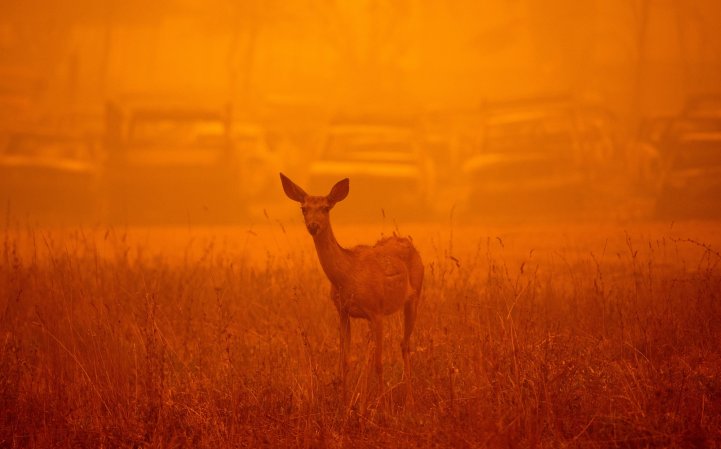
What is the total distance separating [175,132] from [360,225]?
3.63 metres

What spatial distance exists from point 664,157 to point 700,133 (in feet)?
2.27

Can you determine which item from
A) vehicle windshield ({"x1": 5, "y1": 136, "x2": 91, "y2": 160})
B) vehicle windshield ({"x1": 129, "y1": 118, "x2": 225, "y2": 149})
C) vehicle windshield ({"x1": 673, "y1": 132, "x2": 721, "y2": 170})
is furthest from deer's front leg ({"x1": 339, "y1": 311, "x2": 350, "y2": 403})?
vehicle windshield ({"x1": 5, "y1": 136, "x2": 91, "y2": 160})

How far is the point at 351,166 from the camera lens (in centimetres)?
1353

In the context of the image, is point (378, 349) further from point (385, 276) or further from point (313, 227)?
point (313, 227)

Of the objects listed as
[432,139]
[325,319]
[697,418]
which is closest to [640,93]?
[432,139]

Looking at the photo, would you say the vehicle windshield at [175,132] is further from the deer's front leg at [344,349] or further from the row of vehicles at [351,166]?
the deer's front leg at [344,349]

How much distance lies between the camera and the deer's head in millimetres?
4766

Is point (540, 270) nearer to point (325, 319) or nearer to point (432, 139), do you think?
point (325, 319)

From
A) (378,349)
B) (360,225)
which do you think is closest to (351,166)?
(360,225)

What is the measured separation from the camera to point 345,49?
84.0 feet

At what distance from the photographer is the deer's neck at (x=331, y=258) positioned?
5020mm

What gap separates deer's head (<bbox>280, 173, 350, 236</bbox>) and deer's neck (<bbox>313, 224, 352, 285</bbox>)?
75 mm

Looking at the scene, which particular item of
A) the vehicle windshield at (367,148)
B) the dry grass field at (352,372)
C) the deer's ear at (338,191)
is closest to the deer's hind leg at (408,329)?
the dry grass field at (352,372)

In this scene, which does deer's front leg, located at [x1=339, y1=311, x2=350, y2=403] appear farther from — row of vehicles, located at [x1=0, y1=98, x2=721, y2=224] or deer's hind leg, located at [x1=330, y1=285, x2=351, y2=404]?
row of vehicles, located at [x1=0, y1=98, x2=721, y2=224]
